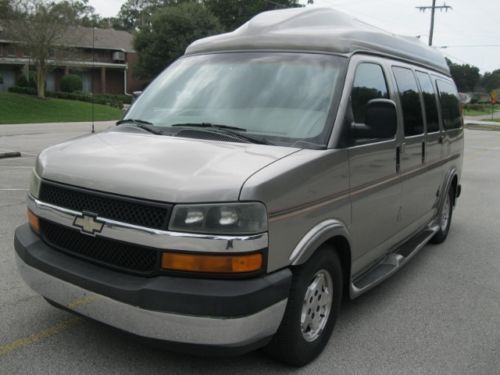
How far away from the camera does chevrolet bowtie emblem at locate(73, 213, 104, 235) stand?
Answer: 3053 millimetres

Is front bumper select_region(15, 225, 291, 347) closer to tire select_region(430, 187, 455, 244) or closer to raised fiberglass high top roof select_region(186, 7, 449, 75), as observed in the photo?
raised fiberglass high top roof select_region(186, 7, 449, 75)

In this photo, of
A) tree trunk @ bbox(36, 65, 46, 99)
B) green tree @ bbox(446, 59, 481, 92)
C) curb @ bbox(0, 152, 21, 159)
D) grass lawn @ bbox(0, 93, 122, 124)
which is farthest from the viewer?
green tree @ bbox(446, 59, 481, 92)

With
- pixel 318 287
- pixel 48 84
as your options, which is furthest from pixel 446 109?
pixel 48 84

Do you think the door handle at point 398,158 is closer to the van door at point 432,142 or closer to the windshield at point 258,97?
the van door at point 432,142

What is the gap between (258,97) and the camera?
3.85m

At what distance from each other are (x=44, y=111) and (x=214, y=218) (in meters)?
34.5

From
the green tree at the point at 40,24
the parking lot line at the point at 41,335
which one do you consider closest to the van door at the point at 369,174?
the parking lot line at the point at 41,335

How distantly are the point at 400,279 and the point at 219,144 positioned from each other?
2890mm

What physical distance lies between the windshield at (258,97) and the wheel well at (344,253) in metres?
0.68

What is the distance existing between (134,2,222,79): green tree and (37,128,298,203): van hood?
44.9 m

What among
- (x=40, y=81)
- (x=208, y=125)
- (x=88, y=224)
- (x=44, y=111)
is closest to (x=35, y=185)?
(x=88, y=224)

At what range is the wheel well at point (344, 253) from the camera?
365 cm

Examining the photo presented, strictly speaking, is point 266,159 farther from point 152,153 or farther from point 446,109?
point 446,109

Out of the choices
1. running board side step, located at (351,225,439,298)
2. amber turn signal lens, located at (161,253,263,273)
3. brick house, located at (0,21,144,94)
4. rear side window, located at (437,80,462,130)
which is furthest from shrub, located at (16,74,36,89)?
amber turn signal lens, located at (161,253,263,273)
